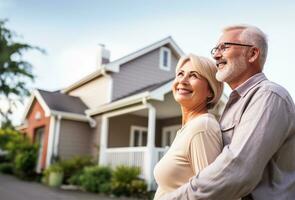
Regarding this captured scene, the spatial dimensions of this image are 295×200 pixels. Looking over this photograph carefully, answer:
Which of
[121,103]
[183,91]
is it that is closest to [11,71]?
[121,103]

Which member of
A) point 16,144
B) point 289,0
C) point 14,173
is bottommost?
point 14,173

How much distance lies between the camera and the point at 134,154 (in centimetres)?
1182

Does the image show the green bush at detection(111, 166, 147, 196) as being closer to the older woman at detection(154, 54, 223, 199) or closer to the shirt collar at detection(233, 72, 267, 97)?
the older woman at detection(154, 54, 223, 199)

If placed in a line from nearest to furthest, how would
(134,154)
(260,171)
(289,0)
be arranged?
1. (260,171)
2. (289,0)
3. (134,154)

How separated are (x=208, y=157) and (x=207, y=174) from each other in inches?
7.2

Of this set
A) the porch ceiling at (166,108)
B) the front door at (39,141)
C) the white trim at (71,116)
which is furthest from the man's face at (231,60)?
the front door at (39,141)

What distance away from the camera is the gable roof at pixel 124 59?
14.9m

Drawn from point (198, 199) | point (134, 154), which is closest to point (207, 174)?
point (198, 199)

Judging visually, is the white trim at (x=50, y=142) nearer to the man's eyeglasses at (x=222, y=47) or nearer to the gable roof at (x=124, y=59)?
the gable roof at (x=124, y=59)

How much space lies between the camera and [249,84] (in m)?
1.48

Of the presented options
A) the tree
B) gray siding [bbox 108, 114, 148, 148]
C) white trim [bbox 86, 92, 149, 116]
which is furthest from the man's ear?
the tree

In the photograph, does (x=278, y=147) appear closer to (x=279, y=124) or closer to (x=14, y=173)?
(x=279, y=124)

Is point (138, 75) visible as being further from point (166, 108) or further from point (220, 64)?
point (220, 64)

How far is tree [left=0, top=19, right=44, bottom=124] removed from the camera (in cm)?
2619
